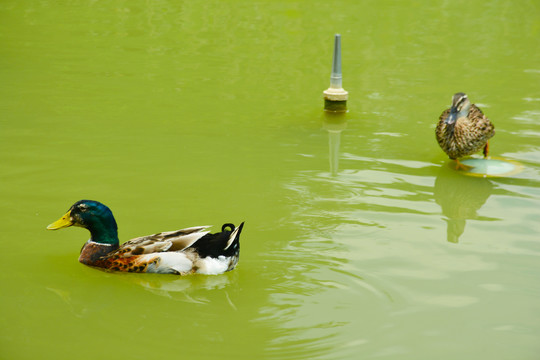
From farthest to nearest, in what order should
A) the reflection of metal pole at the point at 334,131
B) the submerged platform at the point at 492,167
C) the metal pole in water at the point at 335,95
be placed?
the metal pole in water at the point at 335,95, the reflection of metal pole at the point at 334,131, the submerged platform at the point at 492,167

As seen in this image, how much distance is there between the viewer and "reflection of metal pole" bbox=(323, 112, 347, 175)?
9.66m

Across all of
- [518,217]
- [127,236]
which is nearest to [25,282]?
[127,236]

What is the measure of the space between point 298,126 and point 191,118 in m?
1.61

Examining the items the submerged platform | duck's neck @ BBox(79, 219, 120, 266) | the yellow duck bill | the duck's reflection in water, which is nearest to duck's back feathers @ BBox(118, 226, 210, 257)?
duck's neck @ BBox(79, 219, 120, 266)

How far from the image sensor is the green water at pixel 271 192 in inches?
224

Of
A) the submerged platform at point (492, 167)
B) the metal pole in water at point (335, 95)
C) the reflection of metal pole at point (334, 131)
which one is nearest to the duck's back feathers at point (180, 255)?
the reflection of metal pole at point (334, 131)

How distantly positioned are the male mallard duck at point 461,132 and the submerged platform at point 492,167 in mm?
231

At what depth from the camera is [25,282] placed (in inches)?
251

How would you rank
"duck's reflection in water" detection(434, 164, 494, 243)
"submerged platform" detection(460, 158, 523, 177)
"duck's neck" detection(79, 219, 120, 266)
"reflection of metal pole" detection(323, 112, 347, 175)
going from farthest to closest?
"reflection of metal pole" detection(323, 112, 347, 175)
"submerged platform" detection(460, 158, 523, 177)
"duck's reflection in water" detection(434, 164, 494, 243)
"duck's neck" detection(79, 219, 120, 266)

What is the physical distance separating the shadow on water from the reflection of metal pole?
1.30 meters

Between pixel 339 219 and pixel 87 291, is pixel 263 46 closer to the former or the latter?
pixel 339 219

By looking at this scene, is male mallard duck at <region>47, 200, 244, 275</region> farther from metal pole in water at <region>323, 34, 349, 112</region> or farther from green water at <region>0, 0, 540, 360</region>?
metal pole in water at <region>323, 34, 349, 112</region>

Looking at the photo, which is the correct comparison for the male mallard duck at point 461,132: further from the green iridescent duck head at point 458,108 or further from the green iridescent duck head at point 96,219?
the green iridescent duck head at point 96,219

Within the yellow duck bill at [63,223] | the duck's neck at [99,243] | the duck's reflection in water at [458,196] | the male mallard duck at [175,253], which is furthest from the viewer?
the duck's reflection in water at [458,196]
